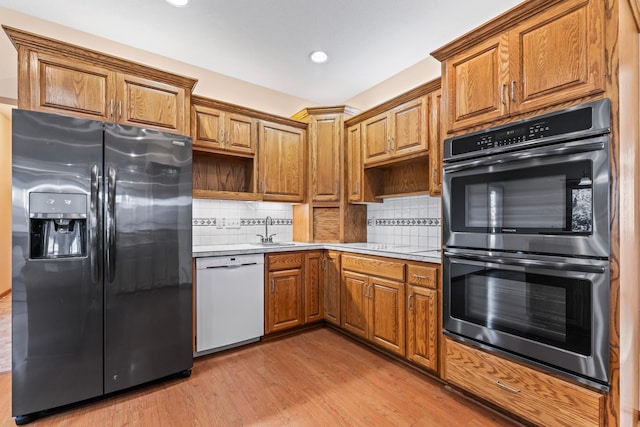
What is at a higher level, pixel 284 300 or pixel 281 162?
pixel 281 162

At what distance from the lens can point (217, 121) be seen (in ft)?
9.87

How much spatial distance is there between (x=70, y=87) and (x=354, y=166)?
2499 mm

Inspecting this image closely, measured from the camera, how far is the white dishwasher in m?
2.61

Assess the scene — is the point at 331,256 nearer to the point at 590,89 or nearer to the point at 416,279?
the point at 416,279

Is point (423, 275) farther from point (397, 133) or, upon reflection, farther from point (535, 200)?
point (397, 133)

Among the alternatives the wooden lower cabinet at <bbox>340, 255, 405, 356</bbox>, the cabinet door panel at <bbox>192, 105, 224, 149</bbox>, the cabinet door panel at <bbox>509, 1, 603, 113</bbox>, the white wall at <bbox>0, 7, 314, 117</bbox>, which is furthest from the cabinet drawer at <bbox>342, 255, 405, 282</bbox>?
the white wall at <bbox>0, 7, 314, 117</bbox>

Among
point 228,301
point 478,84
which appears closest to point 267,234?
point 228,301

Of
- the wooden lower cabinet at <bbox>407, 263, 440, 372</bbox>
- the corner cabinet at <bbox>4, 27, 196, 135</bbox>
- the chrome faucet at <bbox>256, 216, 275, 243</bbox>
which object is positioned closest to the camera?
the corner cabinet at <bbox>4, 27, 196, 135</bbox>

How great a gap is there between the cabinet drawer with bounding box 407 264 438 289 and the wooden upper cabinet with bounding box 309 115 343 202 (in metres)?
1.39

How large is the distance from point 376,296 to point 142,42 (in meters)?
3.11

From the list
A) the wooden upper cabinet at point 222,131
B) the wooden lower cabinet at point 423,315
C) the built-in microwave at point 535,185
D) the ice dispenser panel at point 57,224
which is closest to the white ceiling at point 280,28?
the wooden upper cabinet at point 222,131

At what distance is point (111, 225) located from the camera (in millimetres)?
2029

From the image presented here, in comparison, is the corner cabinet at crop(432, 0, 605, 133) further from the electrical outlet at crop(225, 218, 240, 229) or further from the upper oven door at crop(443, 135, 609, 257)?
the electrical outlet at crop(225, 218, 240, 229)

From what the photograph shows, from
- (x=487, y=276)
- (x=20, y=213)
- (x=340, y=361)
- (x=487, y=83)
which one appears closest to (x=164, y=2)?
(x=20, y=213)
